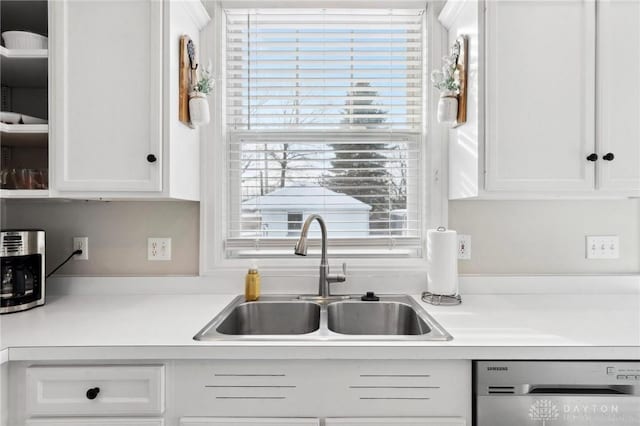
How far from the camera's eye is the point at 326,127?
1.79 m

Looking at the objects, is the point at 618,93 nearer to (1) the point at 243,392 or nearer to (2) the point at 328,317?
(2) the point at 328,317

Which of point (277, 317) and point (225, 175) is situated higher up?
point (225, 175)

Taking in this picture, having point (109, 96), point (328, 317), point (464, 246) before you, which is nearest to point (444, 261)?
point (464, 246)

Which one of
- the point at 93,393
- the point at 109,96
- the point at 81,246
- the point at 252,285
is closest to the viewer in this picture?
the point at 93,393

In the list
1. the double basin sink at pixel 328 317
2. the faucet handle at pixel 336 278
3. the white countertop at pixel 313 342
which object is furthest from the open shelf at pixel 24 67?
the faucet handle at pixel 336 278

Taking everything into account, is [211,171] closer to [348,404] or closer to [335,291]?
[335,291]

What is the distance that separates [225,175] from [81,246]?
2.52ft

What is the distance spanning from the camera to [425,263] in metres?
1.73

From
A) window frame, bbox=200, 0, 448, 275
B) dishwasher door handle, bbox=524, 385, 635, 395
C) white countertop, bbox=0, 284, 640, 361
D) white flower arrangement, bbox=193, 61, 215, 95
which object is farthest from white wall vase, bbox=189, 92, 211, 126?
dishwasher door handle, bbox=524, 385, 635, 395

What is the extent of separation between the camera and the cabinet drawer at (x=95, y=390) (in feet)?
3.44

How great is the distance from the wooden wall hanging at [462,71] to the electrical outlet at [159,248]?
1463 mm

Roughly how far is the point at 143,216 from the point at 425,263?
4.58 ft

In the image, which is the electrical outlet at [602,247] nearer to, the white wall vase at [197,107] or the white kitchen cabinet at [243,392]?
the white kitchen cabinet at [243,392]

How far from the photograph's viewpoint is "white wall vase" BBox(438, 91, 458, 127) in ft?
4.85
